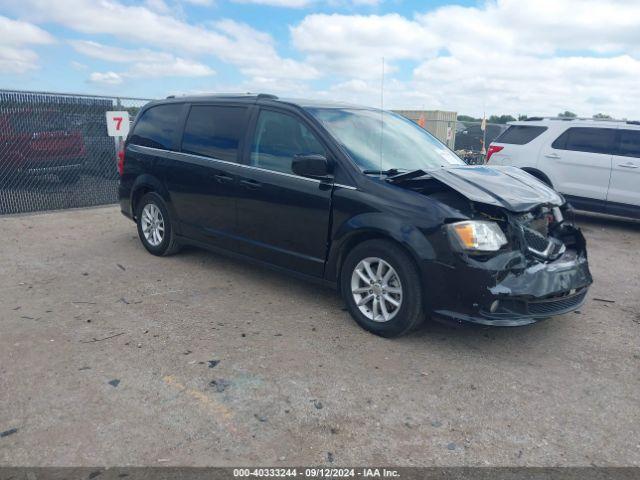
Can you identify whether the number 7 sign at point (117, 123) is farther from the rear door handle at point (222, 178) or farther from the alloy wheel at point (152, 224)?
the rear door handle at point (222, 178)

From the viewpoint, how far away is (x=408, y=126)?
570cm

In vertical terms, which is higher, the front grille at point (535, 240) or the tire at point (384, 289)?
the front grille at point (535, 240)

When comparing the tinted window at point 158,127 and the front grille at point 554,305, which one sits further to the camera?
the tinted window at point 158,127

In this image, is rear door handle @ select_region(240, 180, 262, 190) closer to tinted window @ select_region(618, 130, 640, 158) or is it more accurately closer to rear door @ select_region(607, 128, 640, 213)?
rear door @ select_region(607, 128, 640, 213)

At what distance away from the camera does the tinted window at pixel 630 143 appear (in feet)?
29.5

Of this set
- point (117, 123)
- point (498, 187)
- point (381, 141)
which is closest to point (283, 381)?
point (498, 187)

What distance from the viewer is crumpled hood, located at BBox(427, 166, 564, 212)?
4.11 metres

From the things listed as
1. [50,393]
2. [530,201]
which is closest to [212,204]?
[50,393]

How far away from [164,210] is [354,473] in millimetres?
4315

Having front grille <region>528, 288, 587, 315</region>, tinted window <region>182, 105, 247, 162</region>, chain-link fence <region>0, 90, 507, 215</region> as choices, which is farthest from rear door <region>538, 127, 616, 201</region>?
tinted window <region>182, 105, 247, 162</region>

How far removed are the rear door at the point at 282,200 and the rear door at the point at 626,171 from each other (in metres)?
6.58

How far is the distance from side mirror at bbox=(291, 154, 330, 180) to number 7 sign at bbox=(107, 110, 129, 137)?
670 centimetres

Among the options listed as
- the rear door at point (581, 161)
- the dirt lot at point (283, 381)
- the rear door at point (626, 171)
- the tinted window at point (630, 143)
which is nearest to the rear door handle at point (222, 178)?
the dirt lot at point (283, 381)

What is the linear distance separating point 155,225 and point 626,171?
745 cm
